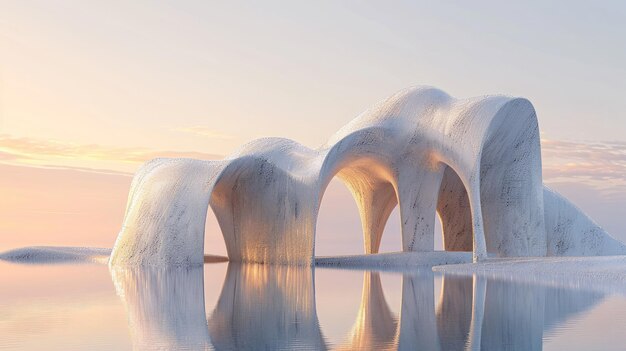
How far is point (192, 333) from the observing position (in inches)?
446

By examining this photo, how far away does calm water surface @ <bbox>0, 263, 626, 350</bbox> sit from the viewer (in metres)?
10.7

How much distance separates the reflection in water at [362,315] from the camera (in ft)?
34.9

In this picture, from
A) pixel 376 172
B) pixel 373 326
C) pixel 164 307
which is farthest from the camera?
pixel 376 172

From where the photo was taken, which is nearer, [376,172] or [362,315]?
[362,315]

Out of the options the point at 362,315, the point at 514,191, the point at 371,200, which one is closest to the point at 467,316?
the point at 362,315

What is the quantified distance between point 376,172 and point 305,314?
850 inches

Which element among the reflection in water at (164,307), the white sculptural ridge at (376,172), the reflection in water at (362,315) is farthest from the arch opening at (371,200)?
the reflection in water at (362,315)

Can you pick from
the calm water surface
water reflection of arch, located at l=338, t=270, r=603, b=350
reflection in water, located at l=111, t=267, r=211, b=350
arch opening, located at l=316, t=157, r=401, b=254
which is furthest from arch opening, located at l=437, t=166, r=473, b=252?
water reflection of arch, located at l=338, t=270, r=603, b=350

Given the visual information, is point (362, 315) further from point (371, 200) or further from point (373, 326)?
point (371, 200)

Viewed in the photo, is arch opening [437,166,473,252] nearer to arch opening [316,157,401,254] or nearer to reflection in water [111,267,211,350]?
arch opening [316,157,401,254]

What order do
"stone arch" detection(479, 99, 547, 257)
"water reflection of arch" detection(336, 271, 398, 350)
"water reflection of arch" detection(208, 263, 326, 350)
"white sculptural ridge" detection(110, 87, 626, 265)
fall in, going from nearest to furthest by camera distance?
"water reflection of arch" detection(336, 271, 398, 350)
"water reflection of arch" detection(208, 263, 326, 350)
"white sculptural ridge" detection(110, 87, 626, 265)
"stone arch" detection(479, 99, 547, 257)

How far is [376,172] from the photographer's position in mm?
35000

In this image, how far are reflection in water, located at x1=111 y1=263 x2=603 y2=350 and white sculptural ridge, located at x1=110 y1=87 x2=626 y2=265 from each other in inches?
240

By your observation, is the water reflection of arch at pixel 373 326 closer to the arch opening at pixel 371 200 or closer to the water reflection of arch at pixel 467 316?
the water reflection of arch at pixel 467 316
